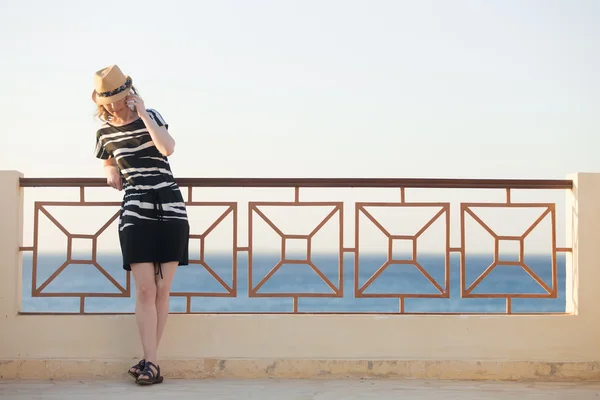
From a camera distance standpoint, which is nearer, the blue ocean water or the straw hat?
the straw hat

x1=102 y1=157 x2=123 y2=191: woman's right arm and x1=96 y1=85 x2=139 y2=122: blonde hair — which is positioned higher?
x1=96 y1=85 x2=139 y2=122: blonde hair

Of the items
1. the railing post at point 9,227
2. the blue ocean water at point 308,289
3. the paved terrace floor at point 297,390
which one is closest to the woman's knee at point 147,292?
the paved terrace floor at point 297,390

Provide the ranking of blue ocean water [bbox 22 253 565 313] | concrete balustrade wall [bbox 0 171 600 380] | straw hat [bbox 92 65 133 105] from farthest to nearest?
blue ocean water [bbox 22 253 565 313], concrete balustrade wall [bbox 0 171 600 380], straw hat [bbox 92 65 133 105]

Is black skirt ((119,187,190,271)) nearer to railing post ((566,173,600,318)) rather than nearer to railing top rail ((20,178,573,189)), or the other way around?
railing top rail ((20,178,573,189))

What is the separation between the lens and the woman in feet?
12.7

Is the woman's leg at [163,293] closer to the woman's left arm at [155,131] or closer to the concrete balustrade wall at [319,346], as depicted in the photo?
the concrete balustrade wall at [319,346]

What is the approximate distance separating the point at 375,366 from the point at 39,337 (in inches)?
68.6

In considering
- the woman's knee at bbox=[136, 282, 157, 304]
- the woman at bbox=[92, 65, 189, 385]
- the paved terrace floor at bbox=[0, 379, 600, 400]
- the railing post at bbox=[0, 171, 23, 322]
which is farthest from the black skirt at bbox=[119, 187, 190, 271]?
the railing post at bbox=[0, 171, 23, 322]

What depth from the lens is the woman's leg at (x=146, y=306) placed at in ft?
12.7

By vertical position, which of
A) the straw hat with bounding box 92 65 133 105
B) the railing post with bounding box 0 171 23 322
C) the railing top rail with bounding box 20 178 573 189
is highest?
the straw hat with bounding box 92 65 133 105

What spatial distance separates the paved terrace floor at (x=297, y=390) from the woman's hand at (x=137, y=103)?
130cm

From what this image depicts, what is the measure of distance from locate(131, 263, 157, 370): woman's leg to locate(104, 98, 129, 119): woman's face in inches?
28.2

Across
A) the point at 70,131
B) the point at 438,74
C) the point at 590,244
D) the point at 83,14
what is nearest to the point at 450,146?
the point at 438,74

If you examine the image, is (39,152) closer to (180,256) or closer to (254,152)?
(254,152)
